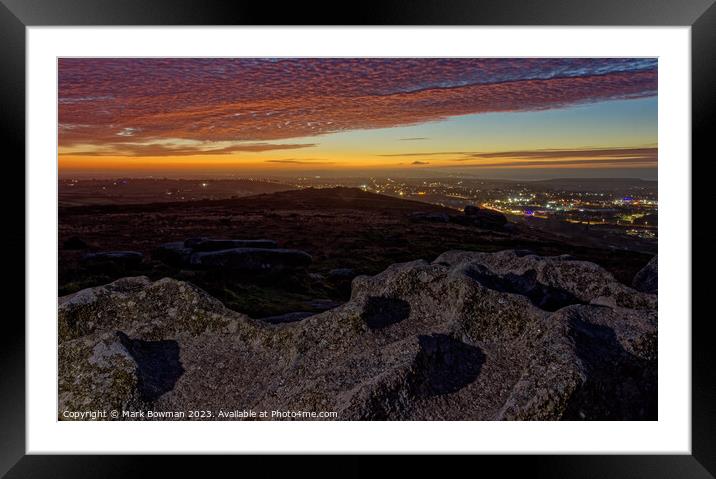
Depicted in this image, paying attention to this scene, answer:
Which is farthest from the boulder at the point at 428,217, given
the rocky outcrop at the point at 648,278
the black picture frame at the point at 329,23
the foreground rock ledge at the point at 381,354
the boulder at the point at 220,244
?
the black picture frame at the point at 329,23

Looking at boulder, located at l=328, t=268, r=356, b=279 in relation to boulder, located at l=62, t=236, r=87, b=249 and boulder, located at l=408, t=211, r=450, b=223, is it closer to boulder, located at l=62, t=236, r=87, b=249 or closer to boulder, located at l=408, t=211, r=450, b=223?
boulder, located at l=408, t=211, r=450, b=223

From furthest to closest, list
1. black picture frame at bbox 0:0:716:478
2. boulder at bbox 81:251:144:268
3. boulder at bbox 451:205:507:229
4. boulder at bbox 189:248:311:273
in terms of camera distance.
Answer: boulder at bbox 451:205:507:229 < boulder at bbox 81:251:144:268 < boulder at bbox 189:248:311:273 < black picture frame at bbox 0:0:716:478

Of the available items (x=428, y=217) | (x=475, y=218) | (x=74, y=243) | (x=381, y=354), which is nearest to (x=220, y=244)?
(x=74, y=243)

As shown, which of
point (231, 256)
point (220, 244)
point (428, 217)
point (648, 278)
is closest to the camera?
point (648, 278)

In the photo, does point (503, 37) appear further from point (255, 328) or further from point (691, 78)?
point (255, 328)

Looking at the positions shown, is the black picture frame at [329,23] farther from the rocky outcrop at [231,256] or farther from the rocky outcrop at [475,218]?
the rocky outcrop at [475,218]

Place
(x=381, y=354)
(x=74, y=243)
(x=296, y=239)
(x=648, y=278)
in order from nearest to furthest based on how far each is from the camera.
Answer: (x=381, y=354)
(x=648, y=278)
(x=74, y=243)
(x=296, y=239)

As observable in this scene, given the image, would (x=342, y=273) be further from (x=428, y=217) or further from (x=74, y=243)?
(x=74, y=243)

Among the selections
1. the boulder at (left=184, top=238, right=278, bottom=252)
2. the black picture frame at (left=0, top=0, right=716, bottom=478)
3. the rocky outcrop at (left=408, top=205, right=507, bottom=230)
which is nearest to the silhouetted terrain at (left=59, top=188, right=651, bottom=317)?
the rocky outcrop at (left=408, top=205, right=507, bottom=230)
